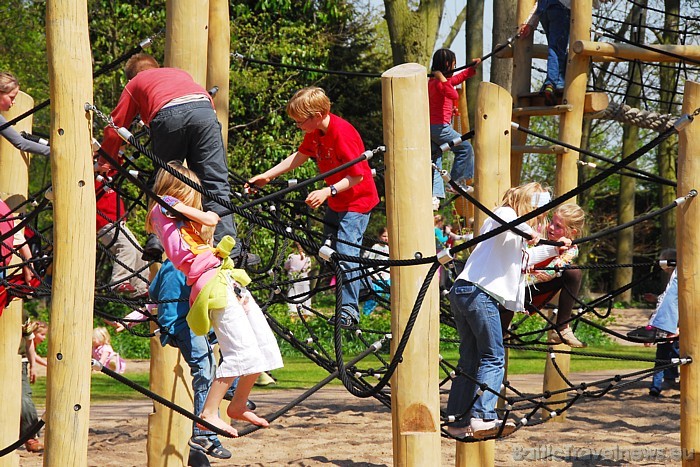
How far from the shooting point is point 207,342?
4.84 meters

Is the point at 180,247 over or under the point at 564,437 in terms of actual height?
over

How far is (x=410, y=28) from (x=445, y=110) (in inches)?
264

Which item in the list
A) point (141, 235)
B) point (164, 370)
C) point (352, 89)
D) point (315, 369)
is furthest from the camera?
point (352, 89)

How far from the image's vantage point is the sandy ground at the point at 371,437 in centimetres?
683

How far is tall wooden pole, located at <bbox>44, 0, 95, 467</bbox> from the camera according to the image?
12.3ft

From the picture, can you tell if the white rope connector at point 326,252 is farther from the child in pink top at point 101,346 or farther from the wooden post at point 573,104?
the child in pink top at point 101,346

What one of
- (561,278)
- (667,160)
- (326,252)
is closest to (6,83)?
(326,252)

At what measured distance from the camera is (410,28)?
46.2 ft

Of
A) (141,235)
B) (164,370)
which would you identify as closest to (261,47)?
(141,235)

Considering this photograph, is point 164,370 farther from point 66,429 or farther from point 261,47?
point 261,47

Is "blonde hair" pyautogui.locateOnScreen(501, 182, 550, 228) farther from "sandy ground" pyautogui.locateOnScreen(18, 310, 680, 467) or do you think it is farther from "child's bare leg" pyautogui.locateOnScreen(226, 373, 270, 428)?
"sandy ground" pyautogui.locateOnScreen(18, 310, 680, 467)

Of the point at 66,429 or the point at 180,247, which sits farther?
the point at 180,247

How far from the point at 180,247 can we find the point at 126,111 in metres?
0.89

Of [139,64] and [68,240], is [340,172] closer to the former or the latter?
[139,64]
